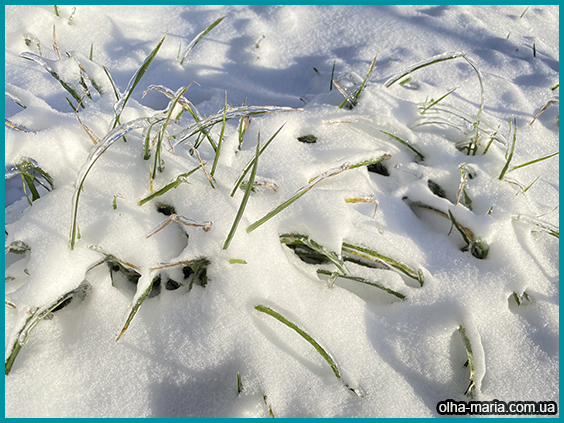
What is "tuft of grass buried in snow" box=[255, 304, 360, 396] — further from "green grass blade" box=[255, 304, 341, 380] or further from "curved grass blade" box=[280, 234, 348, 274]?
"curved grass blade" box=[280, 234, 348, 274]

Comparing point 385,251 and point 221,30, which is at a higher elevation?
point 221,30

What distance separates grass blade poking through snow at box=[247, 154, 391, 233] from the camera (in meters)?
0.81

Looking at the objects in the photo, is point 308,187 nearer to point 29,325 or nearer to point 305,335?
point 305,335

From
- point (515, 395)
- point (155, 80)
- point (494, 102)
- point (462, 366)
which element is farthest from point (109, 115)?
point (494, 102)

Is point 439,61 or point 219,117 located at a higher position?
point 439,61

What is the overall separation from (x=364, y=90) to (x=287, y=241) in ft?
2.28

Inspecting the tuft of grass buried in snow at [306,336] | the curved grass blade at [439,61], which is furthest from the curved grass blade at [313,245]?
the curved grass blade at [439,61]

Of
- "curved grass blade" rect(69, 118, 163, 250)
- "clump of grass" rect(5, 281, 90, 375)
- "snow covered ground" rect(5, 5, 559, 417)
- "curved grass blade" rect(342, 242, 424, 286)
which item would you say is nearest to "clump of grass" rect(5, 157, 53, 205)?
"snow covered ground" rect(5, 5, 559, 417)

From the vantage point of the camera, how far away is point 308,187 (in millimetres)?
844

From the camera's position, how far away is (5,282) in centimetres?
86

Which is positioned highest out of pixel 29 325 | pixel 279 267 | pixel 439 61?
pixel 439 61

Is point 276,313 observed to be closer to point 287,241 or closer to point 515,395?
point 287,241

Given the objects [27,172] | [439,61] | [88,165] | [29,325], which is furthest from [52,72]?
[439,61]

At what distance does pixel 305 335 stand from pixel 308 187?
305mm
